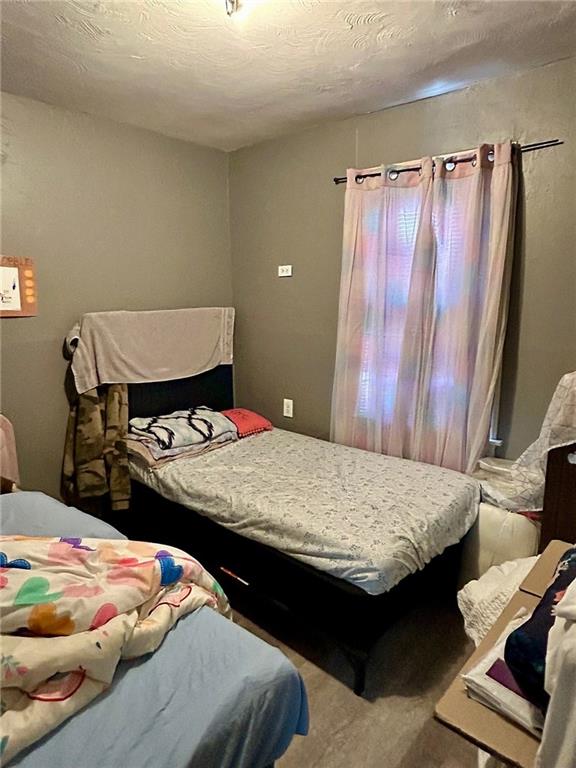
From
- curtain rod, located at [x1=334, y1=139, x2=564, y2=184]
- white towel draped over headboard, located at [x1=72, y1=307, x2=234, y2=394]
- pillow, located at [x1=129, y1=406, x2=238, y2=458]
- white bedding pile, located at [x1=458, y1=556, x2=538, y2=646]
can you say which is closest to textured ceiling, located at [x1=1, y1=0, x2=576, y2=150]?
curtain rod, located at [x1=334, y1=139, x2=564, y2=184]

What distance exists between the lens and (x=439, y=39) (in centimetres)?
179

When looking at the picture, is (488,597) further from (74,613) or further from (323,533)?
(74,613)

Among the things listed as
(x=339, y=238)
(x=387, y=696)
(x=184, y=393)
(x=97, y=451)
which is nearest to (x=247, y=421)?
(x=184, y=393)

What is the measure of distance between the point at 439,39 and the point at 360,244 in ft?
3.21

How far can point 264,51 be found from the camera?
73.2 inches

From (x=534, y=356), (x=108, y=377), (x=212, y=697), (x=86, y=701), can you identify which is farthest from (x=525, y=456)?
(x=108, y=377)

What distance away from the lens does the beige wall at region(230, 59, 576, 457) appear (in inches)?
80.8

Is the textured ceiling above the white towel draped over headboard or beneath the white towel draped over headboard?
above

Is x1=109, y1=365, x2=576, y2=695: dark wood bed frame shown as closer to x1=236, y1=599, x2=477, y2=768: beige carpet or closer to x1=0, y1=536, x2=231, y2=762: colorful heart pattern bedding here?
x1=236, y1=599, x2=477, y2=768: beige carpet

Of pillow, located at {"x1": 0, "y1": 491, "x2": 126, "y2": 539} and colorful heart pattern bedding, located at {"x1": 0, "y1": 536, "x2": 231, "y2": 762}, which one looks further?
pillow, located at {"x1": 0, "y1": 491, "x2": 126, "y2": 539}

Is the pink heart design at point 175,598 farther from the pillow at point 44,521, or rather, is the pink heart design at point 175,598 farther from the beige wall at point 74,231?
the beige wall at point 74,231

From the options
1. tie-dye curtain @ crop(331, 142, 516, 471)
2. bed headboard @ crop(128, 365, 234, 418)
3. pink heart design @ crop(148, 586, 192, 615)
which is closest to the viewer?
pink heart design @ crop(148, 586, 192, 615)

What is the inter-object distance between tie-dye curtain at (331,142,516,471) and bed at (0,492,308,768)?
1529 millimetres

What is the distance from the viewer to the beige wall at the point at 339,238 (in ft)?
6.73
